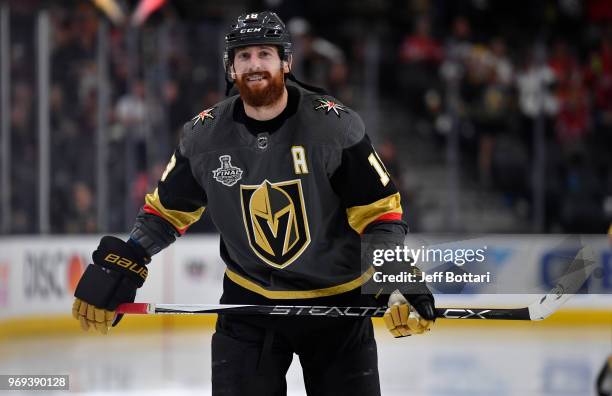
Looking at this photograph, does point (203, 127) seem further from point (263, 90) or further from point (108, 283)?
point (108, 283)

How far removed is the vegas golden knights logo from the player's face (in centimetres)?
23

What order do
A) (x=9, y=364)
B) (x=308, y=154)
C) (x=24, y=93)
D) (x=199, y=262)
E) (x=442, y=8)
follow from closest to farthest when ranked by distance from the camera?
(x=308, y=154)
(x=9, y=364)
(x=24, y=93)
(x=199, y=262)
(x=442, y=8)

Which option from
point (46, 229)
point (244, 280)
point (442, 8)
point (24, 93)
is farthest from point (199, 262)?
point (244, 280)

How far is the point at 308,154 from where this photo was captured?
292cm

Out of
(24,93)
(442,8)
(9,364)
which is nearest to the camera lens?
(9,364)

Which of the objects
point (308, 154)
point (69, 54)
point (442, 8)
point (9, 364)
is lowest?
point (9, 364)

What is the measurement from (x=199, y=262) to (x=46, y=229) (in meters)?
1.13

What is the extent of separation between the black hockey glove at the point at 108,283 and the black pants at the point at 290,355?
298 mm

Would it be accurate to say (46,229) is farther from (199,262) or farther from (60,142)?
(199,262)

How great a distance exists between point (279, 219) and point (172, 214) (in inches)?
14.2

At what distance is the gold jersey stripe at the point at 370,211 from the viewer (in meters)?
2.92

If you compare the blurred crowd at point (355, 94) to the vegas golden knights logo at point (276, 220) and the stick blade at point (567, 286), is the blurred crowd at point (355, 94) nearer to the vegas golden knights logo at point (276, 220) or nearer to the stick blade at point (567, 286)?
the vegas golden knights logo at point (276, 220)

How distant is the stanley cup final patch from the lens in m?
2.97

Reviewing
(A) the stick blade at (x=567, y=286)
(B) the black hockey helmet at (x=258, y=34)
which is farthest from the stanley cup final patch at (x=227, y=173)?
(A) the stick blade at (x=567, y=286)
